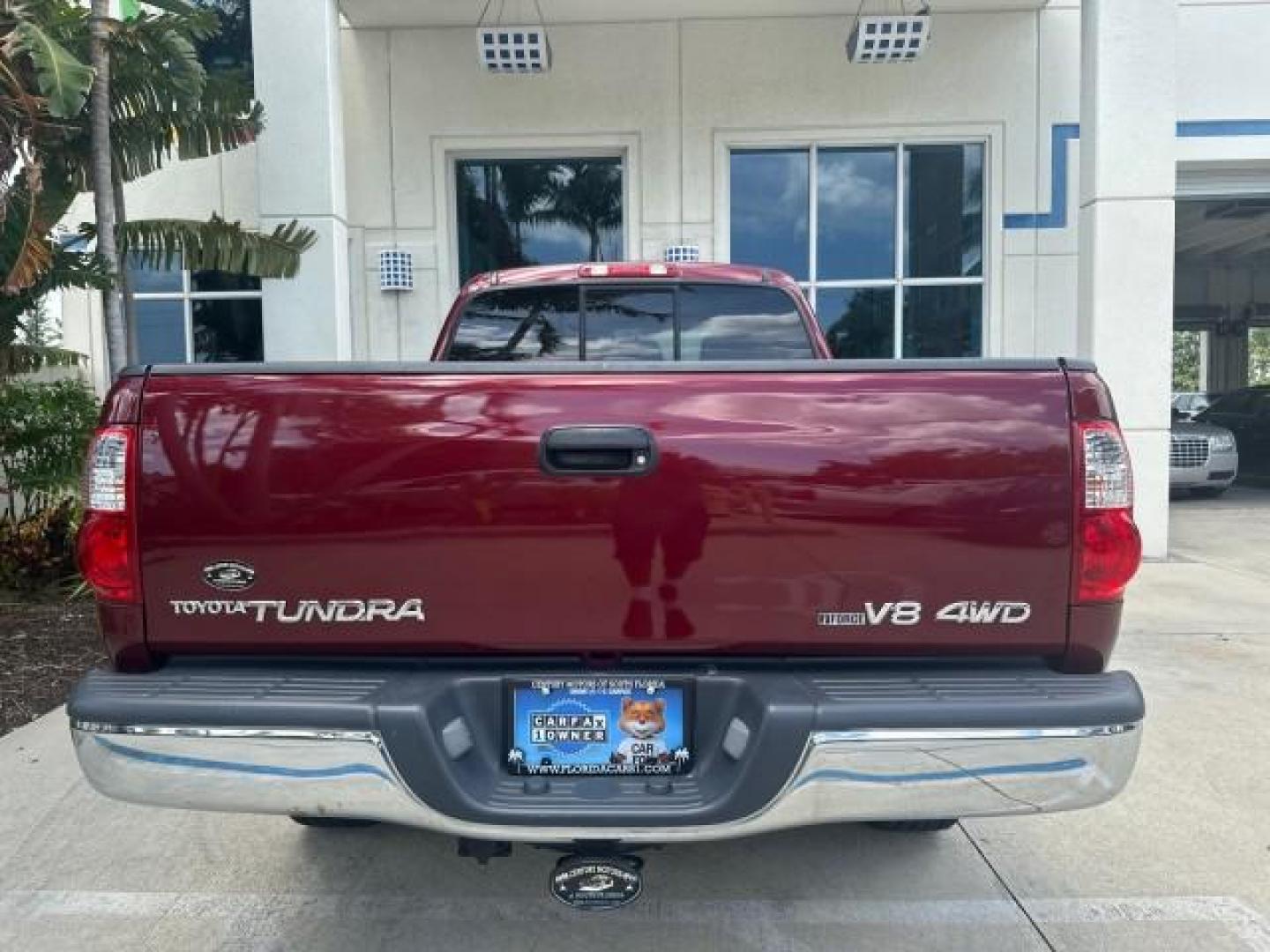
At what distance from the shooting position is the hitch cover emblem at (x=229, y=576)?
215 cm

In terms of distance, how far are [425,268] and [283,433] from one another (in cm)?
738

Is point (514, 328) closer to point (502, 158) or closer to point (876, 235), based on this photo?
point (502, 158)

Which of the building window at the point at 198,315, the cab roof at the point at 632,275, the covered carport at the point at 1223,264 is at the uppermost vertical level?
the covered carport at the point at 1223,264

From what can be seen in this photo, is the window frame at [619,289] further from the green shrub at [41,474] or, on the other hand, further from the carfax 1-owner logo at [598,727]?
the green shrub at [41,474]

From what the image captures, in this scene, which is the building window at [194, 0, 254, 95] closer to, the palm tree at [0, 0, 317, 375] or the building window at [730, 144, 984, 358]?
the palm tree at [0, 0, 317, 375]

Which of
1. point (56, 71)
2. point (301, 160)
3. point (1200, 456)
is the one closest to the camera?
point (56, 71)

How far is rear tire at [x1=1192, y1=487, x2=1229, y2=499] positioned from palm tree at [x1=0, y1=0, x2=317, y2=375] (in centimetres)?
1302

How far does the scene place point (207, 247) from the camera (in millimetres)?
6543

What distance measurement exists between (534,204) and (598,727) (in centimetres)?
807

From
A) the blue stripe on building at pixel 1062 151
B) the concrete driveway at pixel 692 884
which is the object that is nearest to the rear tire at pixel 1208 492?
the blue stripe on building at pixel 1062 151

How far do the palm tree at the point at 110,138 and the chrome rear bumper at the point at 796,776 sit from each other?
4420mm

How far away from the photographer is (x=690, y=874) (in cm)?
304

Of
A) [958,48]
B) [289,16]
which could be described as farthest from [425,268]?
[958,48]

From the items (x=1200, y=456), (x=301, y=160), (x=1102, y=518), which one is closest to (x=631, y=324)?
(x=1102, y=518)
